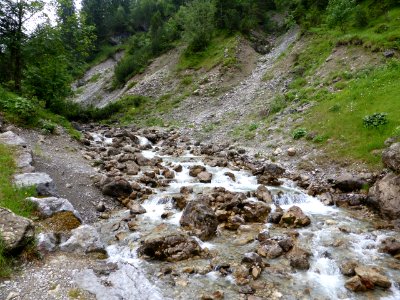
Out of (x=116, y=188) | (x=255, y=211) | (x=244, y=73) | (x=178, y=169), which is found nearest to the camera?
(x=255, y=211)

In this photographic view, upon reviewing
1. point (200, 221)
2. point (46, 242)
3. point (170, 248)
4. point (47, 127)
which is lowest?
point (200, 221)

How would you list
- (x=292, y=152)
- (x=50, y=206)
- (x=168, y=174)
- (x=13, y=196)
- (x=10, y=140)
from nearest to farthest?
(x=13, y=196), (x=50, y=206), (x=10, y=140), (x=168, y=174), (x=292, y=152)

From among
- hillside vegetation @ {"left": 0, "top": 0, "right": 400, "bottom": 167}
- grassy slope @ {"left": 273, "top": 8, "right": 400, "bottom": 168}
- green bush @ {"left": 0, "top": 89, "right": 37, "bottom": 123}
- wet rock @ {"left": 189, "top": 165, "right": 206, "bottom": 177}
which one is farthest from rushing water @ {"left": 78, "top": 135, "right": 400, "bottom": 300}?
green bush @ {"left": 0, "top": 89, "right": 37, "bottom": 123}

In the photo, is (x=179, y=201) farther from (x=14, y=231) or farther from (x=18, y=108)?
(x=18, y=108)

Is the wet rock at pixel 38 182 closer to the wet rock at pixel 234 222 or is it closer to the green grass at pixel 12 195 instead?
the green grass at pixel 12 195

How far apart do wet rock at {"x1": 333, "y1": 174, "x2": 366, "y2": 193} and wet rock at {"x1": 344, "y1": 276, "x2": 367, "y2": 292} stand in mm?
7428

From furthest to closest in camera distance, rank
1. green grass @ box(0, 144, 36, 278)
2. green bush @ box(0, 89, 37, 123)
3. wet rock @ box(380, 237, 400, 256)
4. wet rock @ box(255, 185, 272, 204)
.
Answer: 1. green bush @ box(0, 89, 37, 123)
2. wet rock @ box(255, 185, 272, 204)
3. green grass @ box(0, 144, 36, 278)
4. wet rock @ box(380, 237, 400, 256)

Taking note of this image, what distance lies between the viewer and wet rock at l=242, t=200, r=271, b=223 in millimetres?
13709

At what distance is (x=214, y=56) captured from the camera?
5003 centimetres

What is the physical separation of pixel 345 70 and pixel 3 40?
29.1 metres

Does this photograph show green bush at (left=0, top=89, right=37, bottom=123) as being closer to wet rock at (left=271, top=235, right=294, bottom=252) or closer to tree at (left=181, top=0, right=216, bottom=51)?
wet rock at (left=271, top=235, right=294, bottom=252)

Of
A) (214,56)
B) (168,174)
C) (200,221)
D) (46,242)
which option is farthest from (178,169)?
Result: (214,56)

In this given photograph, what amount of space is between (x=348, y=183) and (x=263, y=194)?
163 inches

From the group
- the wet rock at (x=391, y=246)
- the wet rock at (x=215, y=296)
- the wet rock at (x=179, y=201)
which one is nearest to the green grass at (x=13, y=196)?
the wet rock at (x=179, y=201)
